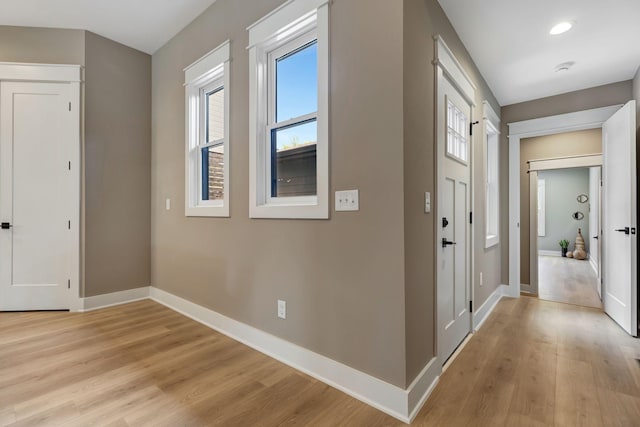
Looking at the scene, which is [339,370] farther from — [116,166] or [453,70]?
[116,166]

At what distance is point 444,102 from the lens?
2.11m

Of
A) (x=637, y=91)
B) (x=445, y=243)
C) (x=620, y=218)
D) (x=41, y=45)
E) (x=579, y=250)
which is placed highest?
(x=41, y=45)

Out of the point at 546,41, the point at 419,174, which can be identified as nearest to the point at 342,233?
the point at 419,174

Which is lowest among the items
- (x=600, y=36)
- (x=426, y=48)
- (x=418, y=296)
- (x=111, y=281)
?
(x=111, y=281)

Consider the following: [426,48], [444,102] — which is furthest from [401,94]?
[444,102]

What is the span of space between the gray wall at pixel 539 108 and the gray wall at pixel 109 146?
462 cm

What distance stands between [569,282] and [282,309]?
5.24 meters

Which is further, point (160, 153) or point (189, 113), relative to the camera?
point (160, 153)

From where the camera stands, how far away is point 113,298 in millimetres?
→ 3408

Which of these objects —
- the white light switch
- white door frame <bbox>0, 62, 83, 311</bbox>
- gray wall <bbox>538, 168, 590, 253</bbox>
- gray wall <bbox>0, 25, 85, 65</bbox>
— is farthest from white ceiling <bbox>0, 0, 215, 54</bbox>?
gray wall <bbox>538, 168, 590, 253</bbox>

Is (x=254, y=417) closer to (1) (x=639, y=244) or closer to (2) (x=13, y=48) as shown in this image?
(1) (x=639, y=244)

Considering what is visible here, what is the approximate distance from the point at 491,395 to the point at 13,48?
5286mm

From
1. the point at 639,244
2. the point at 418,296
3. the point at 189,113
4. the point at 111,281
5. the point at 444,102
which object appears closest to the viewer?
the point at 418,296

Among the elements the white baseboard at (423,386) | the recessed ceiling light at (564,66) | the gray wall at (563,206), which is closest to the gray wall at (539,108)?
the recessed ceiling light at (564,66)
